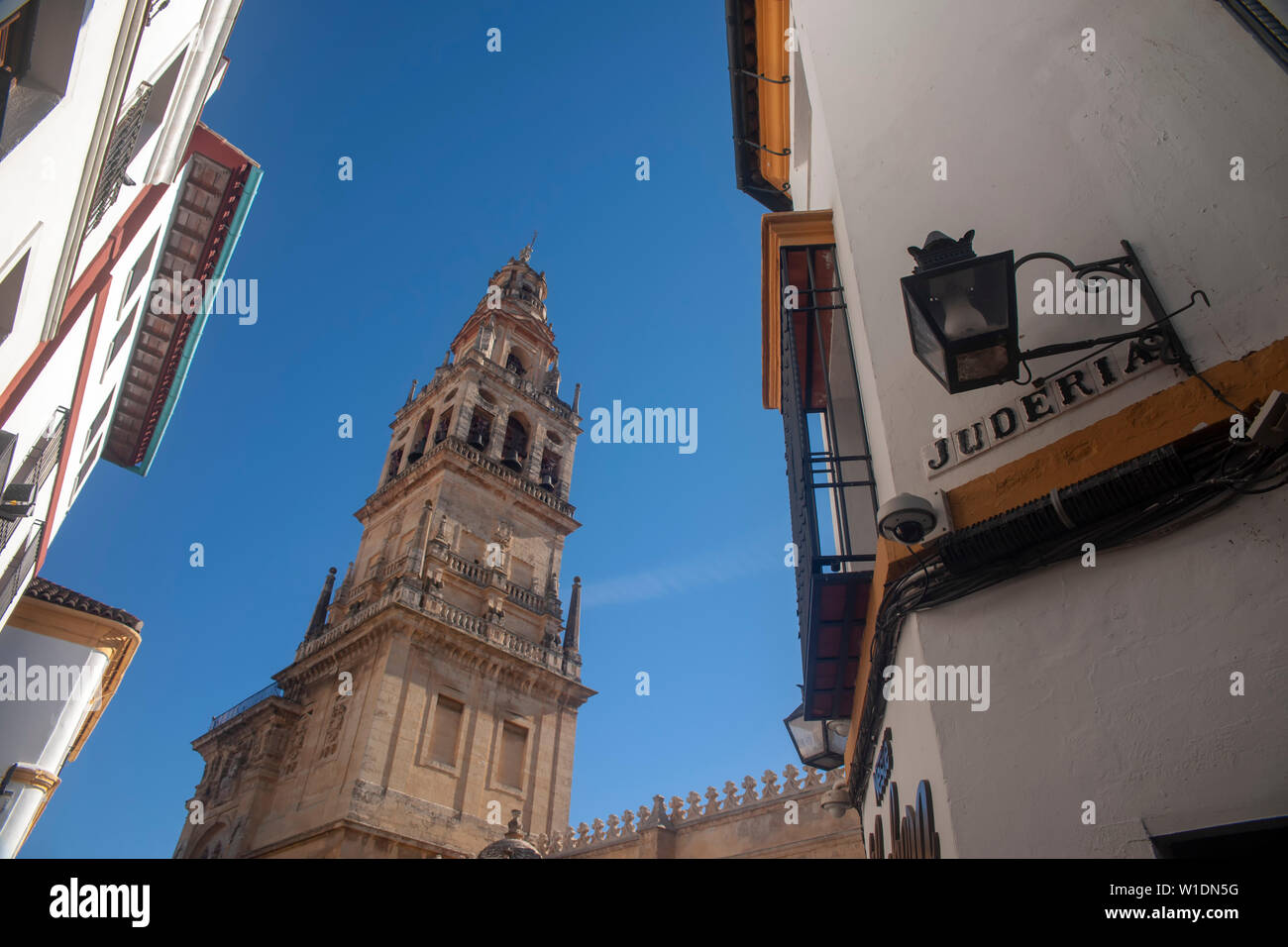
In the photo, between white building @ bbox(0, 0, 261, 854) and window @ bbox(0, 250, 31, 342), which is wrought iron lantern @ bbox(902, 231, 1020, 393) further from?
window @ bbox(0, 250, 31, 342)

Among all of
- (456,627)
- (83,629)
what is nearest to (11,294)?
(83,629)

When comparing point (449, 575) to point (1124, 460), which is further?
point (449, 575)

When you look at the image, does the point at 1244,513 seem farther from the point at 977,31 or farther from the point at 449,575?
the point at 449,575

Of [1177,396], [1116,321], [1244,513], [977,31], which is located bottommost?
[1244,513]

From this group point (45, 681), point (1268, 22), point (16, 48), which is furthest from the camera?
point (45, 681)

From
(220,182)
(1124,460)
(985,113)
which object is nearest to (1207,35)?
(985,113)

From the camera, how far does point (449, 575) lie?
27641 mm

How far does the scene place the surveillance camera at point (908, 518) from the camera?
13.4 feet

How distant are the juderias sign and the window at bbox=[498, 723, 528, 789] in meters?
24.2

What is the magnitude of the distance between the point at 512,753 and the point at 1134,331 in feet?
83.9

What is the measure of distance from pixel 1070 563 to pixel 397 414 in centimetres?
3624

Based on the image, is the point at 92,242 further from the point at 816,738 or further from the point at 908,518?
the point at 816,738

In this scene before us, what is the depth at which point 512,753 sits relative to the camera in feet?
85.3

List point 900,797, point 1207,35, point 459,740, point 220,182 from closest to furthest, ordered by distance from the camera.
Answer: point 1207,35, point 900,797, point 220,182, point 459,740
